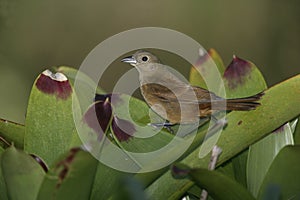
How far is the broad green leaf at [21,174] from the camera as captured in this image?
A: 696mm

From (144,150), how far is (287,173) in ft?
0.54

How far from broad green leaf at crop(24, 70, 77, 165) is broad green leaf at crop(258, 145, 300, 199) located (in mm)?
241

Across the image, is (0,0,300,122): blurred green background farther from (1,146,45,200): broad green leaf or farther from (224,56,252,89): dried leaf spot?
(1,146,45,200): broad green leaf

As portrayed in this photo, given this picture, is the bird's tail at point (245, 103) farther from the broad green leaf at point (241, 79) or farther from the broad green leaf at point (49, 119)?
the broad green leaf at point (49, 119)

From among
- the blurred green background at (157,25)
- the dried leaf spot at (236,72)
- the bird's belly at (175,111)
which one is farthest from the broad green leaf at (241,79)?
the blurred green background at (157,25)

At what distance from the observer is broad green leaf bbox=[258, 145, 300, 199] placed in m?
0.75

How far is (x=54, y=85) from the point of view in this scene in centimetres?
87

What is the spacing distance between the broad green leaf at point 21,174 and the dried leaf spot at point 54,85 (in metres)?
0.16

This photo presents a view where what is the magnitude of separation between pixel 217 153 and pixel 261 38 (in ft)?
10.3

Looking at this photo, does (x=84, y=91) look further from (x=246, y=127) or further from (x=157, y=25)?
(x=157, y=25)

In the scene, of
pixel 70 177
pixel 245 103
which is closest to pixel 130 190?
pixel 70 177

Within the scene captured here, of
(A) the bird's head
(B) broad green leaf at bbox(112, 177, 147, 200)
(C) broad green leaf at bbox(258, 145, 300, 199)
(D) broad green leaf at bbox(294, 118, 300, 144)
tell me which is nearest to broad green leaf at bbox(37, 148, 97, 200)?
(B) broad green leaf at bbox(112, 177, 147, 200)

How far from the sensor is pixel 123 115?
0.89 metres

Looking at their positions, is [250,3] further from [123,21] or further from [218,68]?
[218,68]
